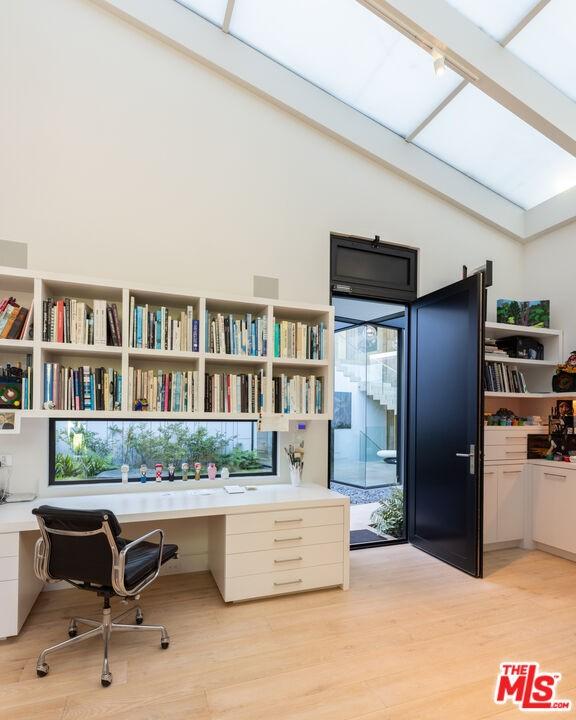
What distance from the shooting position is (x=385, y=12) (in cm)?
287

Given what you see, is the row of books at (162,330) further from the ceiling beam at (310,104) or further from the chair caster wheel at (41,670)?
the ceiling beam at (310,104)

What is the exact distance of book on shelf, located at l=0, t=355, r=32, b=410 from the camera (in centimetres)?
273

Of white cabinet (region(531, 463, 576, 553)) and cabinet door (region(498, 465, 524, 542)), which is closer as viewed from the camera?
white cabinet (region(531, 463, 576, 553))

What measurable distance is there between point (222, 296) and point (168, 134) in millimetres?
1439

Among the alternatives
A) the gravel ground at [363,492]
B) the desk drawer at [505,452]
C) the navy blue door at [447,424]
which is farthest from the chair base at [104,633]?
the gravel ground at [363,492]

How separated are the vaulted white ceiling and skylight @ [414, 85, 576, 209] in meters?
0.01

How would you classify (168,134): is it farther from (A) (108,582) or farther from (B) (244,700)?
(B) (244,700)

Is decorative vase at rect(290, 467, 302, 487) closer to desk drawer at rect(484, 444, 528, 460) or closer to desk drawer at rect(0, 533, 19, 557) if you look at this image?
desk drawer at rect(484, 444, 528, 460)

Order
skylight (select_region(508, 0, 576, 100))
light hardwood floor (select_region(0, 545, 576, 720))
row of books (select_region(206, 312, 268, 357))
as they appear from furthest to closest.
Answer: row of books (select_region(206, 312, 268, 357))
skylight (select_region(508, 0, 576, 100))
light hardwood floor (select_region(0, 545, 576, 720))

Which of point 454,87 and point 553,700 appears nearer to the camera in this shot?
point 553,700

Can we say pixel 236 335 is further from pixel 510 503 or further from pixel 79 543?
pixel 510 503

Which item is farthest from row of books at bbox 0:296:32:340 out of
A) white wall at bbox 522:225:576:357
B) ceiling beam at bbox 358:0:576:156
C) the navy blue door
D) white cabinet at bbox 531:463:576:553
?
white wall at bbox 522:225:576:357

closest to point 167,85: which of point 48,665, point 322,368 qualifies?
point 322,368

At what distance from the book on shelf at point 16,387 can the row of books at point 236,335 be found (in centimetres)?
118
